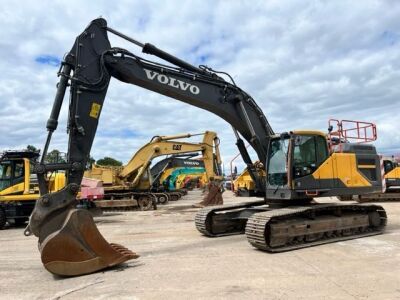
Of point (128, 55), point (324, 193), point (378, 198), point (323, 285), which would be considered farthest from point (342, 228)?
point (378, 198)

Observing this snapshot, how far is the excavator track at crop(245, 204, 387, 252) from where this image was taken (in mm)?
8469

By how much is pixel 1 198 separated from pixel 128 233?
538 cm

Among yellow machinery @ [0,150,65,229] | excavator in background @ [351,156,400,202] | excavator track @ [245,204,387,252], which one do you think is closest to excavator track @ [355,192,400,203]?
excavator in background @ [351,156,400,202]

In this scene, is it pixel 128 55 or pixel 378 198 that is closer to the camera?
pixel 128 55

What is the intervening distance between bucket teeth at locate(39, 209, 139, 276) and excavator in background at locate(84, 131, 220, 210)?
1382cm

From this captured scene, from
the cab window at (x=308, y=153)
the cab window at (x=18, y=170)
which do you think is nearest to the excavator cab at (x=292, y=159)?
the cab window at (x=308, y=153)

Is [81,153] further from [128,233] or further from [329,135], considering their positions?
[329,135]

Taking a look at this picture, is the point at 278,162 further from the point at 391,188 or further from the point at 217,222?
the point at 391,188

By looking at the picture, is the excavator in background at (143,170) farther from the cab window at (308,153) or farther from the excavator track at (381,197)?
the cab window at (308,153)

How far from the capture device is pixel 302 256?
26.3 ft

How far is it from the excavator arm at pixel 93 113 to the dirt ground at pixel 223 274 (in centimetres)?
46

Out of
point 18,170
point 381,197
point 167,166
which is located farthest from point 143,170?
point 381,197

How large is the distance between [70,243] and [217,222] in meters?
4.90

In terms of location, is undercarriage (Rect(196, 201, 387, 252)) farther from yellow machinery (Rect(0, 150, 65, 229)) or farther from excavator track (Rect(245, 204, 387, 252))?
yellow machinery (Rect(0, 150, 65, 229))
